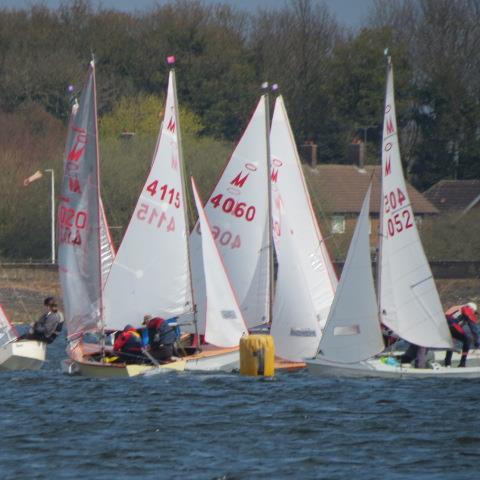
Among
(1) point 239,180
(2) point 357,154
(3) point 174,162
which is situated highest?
(2) point 357,154

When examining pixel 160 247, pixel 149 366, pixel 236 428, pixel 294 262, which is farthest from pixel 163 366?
pixel 236 428

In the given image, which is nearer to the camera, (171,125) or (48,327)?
(48,327)

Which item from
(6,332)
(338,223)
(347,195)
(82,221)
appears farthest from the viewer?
(347,195)

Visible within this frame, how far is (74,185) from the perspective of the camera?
2683 cm

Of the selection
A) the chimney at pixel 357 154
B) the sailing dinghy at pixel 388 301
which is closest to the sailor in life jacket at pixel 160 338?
the sailing dinghy at pixel 388 301

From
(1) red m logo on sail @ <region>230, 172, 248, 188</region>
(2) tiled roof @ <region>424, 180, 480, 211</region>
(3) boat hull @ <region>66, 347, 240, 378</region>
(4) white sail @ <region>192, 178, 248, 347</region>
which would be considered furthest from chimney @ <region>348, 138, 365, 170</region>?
(3) boat hull @ <region>66, 347, 240, 378</region>

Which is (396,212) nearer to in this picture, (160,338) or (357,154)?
(160,338)

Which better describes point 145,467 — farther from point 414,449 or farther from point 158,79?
point 158,79

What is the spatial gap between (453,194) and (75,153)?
148 ft

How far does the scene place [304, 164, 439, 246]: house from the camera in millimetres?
66500

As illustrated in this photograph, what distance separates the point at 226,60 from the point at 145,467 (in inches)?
2299

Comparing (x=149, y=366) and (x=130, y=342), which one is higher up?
(x=130, y=342)

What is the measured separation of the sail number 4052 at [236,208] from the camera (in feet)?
101

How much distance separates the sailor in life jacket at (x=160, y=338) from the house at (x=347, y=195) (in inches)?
1517
